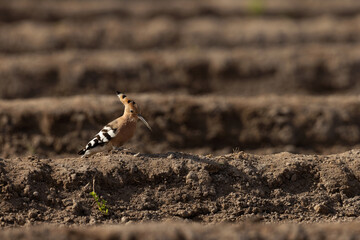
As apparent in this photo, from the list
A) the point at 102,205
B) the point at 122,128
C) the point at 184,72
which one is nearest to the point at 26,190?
the point at 102,205

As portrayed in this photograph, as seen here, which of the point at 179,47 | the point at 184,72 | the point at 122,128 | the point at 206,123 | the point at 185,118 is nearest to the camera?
the point at 122,128

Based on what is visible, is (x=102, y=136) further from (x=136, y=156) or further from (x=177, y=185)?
(x=177, y=185)

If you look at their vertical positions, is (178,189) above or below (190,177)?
below

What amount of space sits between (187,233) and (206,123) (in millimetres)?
7115

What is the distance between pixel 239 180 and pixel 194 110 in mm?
4930

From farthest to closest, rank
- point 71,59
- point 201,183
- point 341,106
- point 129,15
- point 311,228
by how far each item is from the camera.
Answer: point 129,15
point 71,59
point 341,106
point 201,183
point 311,228

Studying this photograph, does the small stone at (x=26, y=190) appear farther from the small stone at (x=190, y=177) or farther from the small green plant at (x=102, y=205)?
the small stone at (x=190, y=177)

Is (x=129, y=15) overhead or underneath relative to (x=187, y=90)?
overhead

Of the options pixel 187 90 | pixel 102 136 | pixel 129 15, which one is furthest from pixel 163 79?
pixel 102 136

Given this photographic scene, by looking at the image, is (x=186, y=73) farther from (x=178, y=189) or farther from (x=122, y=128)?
(x=178, y=189)

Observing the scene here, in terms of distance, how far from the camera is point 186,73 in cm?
1514

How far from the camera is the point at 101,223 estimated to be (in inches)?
270

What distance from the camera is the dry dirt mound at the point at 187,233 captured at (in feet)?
16.9

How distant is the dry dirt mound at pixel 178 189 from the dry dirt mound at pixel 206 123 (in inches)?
171
